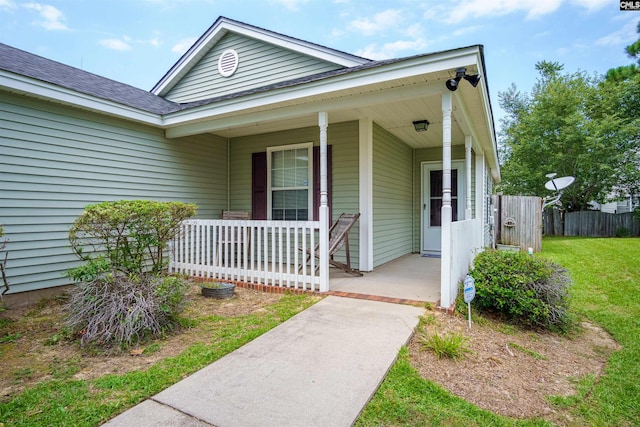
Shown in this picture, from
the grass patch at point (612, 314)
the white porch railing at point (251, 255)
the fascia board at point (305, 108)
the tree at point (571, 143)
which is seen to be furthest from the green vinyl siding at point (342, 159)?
the tree at point (571, 143)

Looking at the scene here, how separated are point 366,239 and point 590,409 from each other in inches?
145

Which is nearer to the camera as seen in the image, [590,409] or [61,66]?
[590,409]

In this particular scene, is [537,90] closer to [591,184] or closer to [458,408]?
[591,184]

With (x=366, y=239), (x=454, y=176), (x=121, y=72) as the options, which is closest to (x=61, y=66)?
(x=366, y=239)

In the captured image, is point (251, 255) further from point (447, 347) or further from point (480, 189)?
point (480, 189)

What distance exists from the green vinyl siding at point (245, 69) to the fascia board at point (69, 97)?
1882mm

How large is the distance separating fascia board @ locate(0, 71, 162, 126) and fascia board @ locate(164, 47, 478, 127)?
43 cm

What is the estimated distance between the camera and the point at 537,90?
1972cm

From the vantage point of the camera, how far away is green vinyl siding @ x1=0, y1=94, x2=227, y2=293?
4066 millimetres

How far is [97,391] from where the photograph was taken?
2.13m

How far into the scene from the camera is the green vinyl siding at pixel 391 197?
19.6ft

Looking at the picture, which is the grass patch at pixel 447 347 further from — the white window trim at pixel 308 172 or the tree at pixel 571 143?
the tree at pixel 571 143

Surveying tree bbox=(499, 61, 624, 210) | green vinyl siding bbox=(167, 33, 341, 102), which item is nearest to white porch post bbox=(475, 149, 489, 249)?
green vinyl siding bbox=(167, 33, 341, 102)

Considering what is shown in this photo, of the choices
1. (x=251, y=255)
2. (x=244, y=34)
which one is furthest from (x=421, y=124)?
(x=244, y=34)
